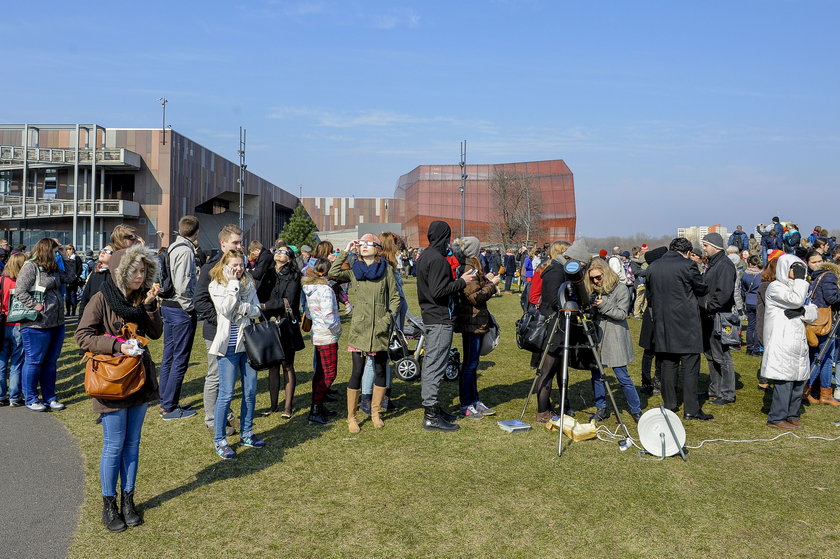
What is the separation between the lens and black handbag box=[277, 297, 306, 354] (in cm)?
654

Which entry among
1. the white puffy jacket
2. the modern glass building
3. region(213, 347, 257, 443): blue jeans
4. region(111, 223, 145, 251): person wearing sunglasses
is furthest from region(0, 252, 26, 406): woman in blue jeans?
the modern glass building

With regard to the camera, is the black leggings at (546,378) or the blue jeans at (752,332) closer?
the black leggings at (546,378)

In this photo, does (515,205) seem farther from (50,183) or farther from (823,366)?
(823,366)

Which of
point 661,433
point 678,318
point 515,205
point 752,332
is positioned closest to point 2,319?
point 661,433

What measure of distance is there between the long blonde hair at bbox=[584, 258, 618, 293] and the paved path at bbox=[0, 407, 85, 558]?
498cm

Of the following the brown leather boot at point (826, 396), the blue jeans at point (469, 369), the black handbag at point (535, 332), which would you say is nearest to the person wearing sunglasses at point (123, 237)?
the blue jeans at point (469, 369)

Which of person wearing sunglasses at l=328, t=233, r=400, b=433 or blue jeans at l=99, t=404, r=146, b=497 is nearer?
blue jeans at l=99, t=404, r=146, b=497

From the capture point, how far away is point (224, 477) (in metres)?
5.07

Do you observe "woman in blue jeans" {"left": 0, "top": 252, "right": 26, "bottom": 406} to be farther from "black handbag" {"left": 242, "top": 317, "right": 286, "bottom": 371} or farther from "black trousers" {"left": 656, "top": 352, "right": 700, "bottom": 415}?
"black trousers" {"left": 656, "top": 352, "right": 700, "bottom": 415}

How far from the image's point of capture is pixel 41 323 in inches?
275

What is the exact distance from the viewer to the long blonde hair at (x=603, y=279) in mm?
6434

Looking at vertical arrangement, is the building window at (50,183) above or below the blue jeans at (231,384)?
above

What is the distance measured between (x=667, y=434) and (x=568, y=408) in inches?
61.5

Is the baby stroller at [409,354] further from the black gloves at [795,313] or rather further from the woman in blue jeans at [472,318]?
the black gloves at [795,313]
